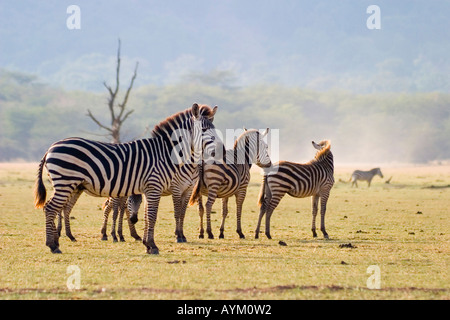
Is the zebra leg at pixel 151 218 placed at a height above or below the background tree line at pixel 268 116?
below

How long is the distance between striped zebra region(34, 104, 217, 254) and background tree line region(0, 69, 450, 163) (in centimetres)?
10591

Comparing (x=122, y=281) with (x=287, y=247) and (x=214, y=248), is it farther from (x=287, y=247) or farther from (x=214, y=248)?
(x=287, y=247)

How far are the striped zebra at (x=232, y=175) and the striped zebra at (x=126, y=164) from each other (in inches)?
84.4

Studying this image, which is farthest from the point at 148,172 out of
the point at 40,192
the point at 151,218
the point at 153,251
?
the point at 40,192

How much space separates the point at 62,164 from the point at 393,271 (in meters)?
5.64

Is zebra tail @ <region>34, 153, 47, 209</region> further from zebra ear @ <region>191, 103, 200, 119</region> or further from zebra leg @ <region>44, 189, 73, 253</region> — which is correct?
zebra ear @ <region>191, 103, 200, 119</region>

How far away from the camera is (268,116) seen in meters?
151

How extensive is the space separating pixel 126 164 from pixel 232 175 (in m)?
3.70

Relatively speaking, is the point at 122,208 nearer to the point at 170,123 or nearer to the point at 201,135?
the point at 170,123

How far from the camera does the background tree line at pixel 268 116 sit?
12725 centimetres

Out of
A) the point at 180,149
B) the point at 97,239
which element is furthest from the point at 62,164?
the point at 97,239

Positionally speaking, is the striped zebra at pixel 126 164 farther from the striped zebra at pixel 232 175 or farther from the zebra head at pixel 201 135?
the striped zebra at pixel 232 175

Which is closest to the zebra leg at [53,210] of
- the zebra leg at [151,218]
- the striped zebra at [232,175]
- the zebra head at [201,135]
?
the zebra leg at [151,218]

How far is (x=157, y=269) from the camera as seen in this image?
1027 centimetres
